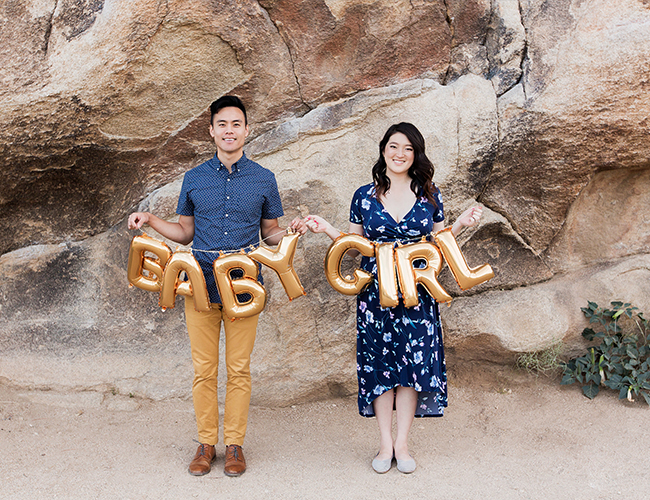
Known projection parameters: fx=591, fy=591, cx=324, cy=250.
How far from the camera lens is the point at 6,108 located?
12.4 feet

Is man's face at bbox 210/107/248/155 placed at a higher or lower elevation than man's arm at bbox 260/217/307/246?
higher

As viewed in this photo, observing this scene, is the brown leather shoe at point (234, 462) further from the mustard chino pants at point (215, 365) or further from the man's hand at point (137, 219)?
the man's hand at point (137, 219)

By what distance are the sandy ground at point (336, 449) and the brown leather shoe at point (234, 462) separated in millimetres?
40

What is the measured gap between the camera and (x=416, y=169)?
3.33 meters

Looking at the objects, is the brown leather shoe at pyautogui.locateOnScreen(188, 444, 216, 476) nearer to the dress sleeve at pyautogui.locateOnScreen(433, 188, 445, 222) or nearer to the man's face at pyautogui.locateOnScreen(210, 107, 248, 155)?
the man's face at pyautogui.locateOnScreen(210, 107, 248, 155)

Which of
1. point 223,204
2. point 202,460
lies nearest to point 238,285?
point 223,204

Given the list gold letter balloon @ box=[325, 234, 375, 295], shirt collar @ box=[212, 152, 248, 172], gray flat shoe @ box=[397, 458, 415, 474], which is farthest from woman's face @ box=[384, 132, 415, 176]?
gray flat shoe @ box=[397, 458, 415, 474]

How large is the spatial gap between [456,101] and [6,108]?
2986mm

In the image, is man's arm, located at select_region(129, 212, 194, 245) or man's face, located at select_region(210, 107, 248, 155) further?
man's arm, located at select_region(129, 212, 194, 245)

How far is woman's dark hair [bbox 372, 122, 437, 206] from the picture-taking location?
327cm

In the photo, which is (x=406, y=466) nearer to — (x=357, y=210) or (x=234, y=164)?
(x=357, y=210)

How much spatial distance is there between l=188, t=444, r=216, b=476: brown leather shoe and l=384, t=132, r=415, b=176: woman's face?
191 cm

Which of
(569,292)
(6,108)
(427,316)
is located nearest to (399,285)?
(427,316)

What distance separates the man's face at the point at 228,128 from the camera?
3145mm
